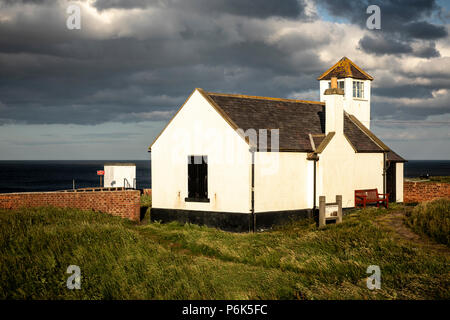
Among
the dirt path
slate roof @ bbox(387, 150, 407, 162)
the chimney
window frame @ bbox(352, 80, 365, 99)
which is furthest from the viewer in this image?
window frame @ bbox(352, 80, 365, 99)

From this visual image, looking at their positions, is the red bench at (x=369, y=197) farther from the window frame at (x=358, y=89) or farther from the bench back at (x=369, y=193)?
the window frame at (x=358, y=89)

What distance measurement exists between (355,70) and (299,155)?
1028 cm

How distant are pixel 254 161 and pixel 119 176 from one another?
13756 millimetres

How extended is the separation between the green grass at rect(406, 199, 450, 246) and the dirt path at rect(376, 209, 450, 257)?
233 mm

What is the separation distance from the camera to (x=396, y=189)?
27203mm

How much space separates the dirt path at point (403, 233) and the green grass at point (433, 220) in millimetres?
233

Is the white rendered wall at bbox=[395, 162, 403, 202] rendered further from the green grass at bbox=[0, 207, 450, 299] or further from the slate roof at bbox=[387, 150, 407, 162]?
the green grass at bbox=[0, 207, 450, 299]

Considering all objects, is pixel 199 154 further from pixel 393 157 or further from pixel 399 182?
pixel 399 182

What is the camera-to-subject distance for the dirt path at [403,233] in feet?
45.2

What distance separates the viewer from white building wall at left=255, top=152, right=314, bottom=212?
20828 mm

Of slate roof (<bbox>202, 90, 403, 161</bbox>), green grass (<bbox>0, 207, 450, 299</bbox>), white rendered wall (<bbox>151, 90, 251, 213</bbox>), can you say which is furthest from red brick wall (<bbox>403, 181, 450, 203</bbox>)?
white rendered wall (<bbox>151, 90, 251, 213</bbox>)

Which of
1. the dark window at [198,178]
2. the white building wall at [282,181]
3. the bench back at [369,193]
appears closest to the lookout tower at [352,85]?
the bench back at [369,193]

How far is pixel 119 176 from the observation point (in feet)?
103
